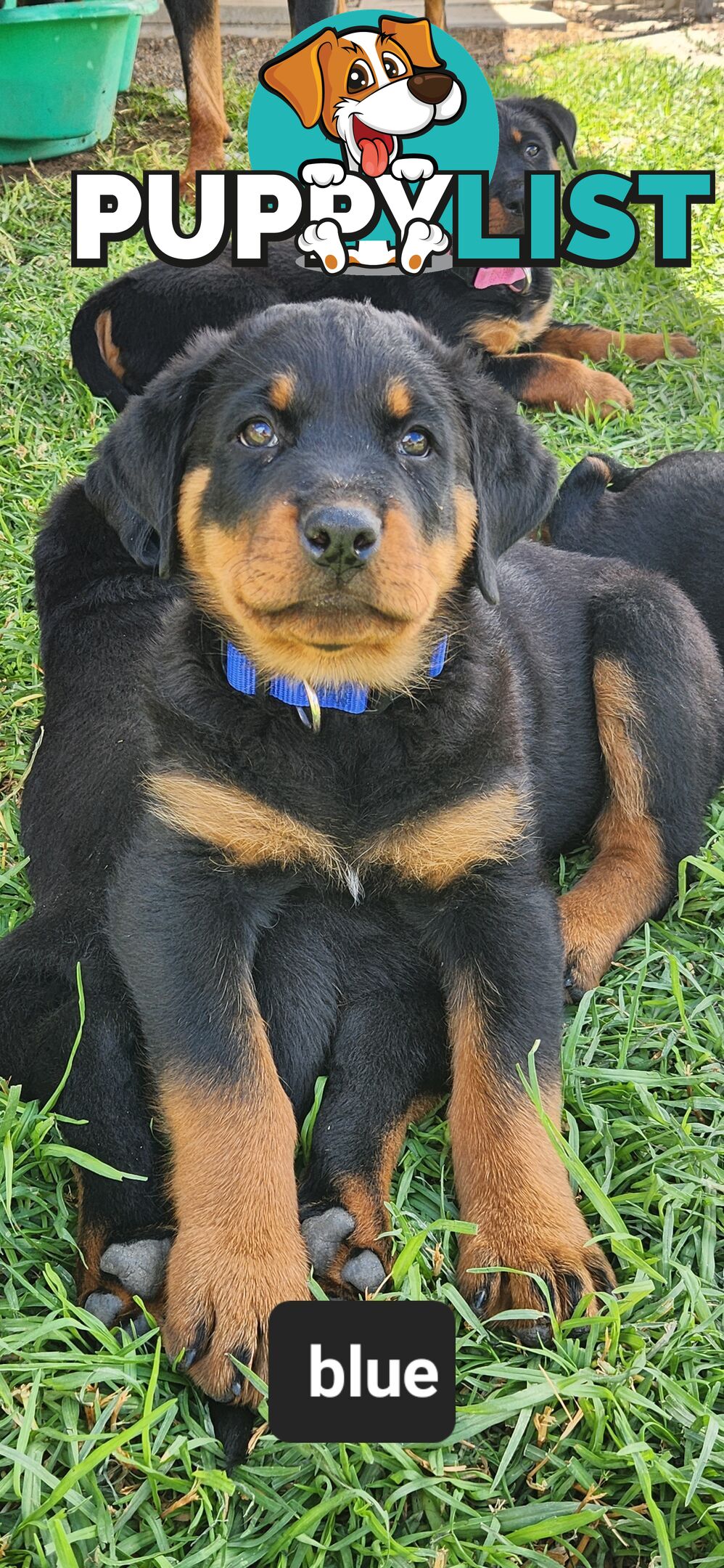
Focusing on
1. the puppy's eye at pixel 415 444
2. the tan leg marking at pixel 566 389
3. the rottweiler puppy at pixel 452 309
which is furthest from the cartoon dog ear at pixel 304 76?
the puppy's eye at pixel 415 444

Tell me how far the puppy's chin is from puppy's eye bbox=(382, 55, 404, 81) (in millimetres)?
2979

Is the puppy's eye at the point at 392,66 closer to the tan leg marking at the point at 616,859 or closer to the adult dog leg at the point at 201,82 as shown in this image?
the adult dog leg at the point at 201,82

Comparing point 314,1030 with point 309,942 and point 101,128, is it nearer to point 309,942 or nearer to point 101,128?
point 309,942

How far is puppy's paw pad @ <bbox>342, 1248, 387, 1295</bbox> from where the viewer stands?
1852 millimetres

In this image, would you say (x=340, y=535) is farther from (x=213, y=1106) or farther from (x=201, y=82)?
(x=201, y=82)

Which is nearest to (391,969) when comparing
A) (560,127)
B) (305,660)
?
(305,660)

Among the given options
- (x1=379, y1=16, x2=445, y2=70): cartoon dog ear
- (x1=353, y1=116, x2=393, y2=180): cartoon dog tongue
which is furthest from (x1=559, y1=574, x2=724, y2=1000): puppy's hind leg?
(x1=379, y1=16, x2=445, y2=70): cartoon dog ear

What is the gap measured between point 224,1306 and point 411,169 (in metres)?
3.74

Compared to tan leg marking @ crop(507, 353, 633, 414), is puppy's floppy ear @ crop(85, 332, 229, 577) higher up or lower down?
higher up

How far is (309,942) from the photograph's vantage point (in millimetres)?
2152

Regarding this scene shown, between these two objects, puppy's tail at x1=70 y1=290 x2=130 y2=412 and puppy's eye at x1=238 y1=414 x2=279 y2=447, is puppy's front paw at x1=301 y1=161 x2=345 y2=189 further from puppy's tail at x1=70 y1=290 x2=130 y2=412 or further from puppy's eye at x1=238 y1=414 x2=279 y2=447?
puppy's eye at x1=238 y1=414 x2=279 y2=447

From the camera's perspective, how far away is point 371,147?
14.1ft

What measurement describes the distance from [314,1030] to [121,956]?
13.0 inches

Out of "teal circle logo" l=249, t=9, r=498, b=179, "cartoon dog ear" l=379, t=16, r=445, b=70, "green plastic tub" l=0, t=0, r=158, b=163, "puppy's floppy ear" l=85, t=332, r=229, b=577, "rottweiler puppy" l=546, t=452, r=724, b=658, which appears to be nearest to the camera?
"puppy's floppy ear" l=85, t=332, r=229, b=577
